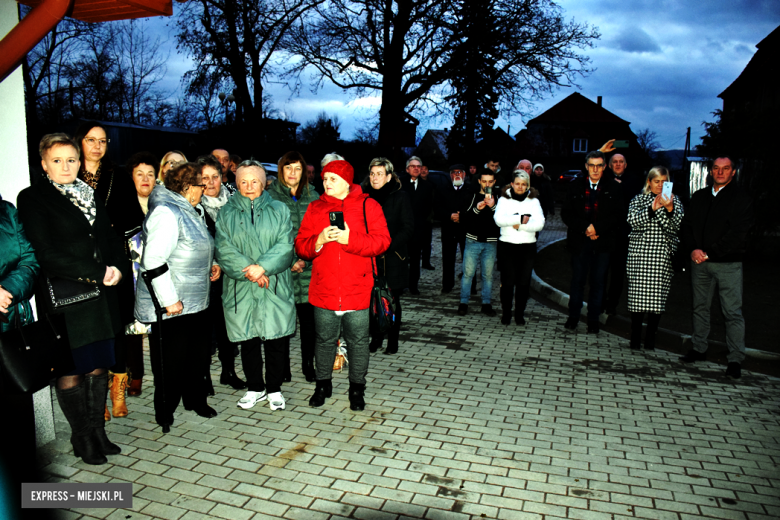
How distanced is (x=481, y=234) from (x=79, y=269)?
209 inches

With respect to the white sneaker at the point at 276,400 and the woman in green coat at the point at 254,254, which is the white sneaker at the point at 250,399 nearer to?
the white sneaker at the point at 276,400

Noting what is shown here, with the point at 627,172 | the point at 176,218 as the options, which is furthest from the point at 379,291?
the point at 627,172

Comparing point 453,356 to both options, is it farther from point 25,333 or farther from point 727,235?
point 25,333

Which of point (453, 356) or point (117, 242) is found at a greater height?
point (117, 242)

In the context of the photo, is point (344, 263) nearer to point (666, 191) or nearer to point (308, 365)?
point (308, 365)

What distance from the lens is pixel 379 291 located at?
15.8ft

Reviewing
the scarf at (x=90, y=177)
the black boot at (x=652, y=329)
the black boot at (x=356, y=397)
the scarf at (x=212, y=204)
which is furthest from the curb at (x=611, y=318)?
the scarf at (x=90, y=177)

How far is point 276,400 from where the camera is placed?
4625 mm

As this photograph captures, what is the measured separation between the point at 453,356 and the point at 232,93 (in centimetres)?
1950

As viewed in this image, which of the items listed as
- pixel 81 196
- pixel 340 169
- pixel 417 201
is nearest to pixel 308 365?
pixel 340 169

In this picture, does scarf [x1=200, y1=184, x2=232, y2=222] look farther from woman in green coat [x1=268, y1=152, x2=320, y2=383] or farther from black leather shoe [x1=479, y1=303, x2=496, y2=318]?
black leather shoe [x1=479, y1=303, x2=496, y2=318]

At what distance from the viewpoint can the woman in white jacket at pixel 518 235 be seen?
733 centimetres

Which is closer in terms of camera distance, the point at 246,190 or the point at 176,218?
the point at 176,218

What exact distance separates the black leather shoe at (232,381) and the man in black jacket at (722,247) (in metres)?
4.42
